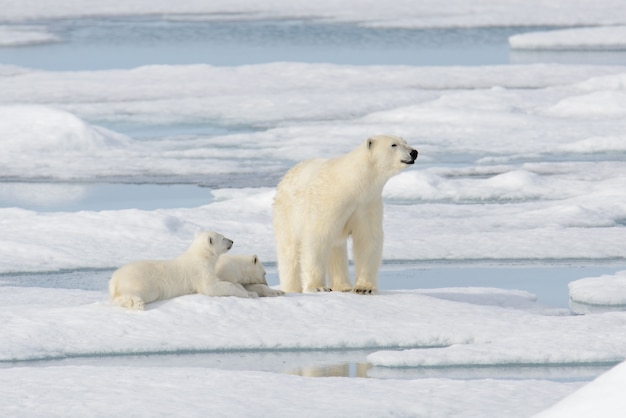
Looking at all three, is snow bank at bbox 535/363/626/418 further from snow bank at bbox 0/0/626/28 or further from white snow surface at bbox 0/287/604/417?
snow bank at bbox 0/0/626/28

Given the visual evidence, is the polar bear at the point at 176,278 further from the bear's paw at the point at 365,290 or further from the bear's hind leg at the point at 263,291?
the bear's paw at the point at 365,290

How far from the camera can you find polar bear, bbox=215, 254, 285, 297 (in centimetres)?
650

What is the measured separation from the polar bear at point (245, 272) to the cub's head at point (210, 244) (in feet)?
0.95

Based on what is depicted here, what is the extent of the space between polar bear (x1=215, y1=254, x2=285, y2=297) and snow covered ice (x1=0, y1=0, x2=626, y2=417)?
0.23m

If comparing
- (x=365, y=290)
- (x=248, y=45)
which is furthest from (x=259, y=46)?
(x=365, y=290)

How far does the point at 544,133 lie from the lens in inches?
539

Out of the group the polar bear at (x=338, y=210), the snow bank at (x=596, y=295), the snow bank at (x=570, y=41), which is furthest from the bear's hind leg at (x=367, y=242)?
the snow bank at (x=570, y=41)

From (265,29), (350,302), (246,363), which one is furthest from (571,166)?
(265,29)

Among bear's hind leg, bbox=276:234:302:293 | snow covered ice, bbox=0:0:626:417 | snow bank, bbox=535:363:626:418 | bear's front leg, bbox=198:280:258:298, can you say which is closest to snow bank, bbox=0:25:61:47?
snow covered ice, bbox=0:0:626:417

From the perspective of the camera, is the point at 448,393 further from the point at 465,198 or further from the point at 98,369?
the point at 465,198

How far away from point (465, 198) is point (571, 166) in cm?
186

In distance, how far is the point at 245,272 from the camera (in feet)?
21.5

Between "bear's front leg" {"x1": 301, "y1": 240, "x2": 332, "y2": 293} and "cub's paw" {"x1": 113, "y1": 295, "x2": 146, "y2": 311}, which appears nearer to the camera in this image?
"cub's paw" {"x1": 113, "y1": 295, "x2": 146, "y2": 311}

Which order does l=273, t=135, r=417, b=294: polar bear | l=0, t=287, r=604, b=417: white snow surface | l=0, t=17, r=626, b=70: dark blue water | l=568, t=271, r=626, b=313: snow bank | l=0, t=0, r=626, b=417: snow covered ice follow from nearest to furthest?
l=0, t=287, r=604, b=417: white snow surface, l=0, t=0, r=626, b=417: snow covered ice, l=273, t=135, r=417, b=294: polar bear, l=568, t=271, r=626, b=313: snow bank, l=0, t=17, r=626, b=70: dark blue water
